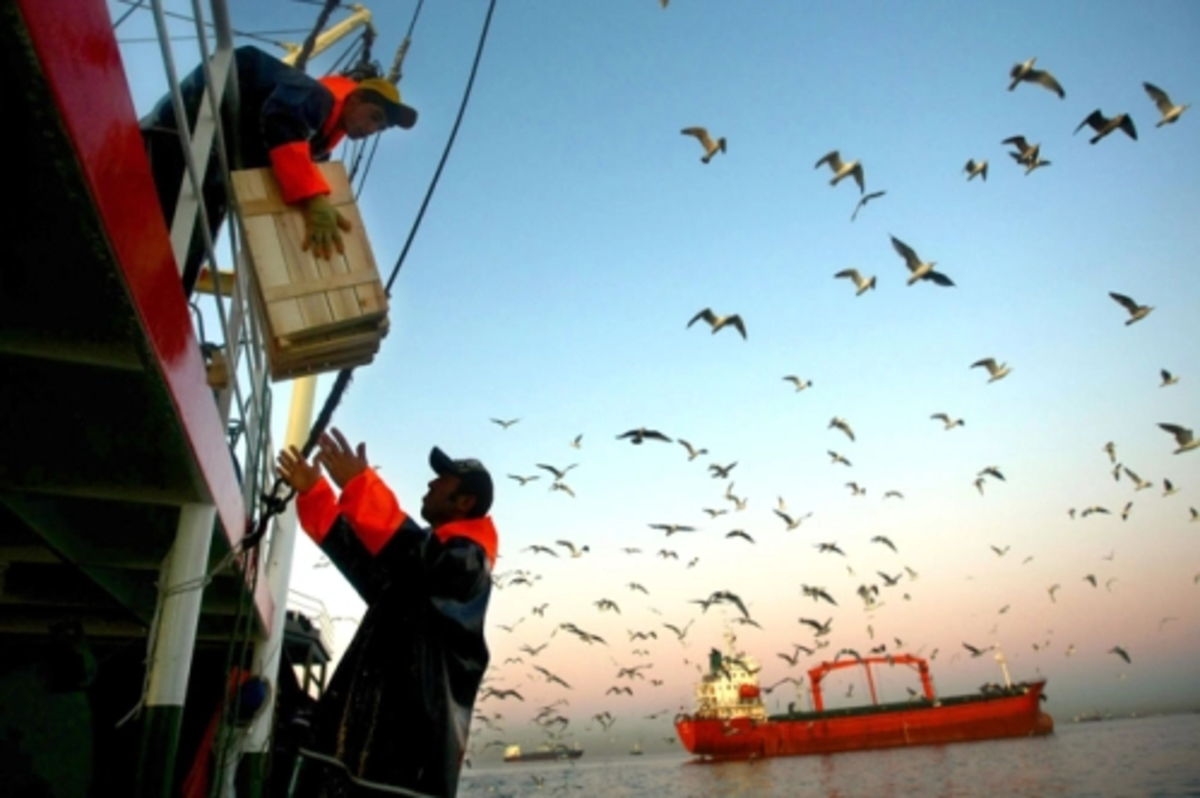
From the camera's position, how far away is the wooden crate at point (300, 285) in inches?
110

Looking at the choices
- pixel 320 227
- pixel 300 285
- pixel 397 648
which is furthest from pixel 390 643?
pixel 320 227

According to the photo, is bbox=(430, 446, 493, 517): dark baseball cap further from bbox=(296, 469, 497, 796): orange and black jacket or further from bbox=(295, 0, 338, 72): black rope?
bbox=(295, 0, 338, 72): black rope

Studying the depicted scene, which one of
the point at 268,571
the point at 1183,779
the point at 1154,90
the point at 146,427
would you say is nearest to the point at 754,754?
the point at 1183,779

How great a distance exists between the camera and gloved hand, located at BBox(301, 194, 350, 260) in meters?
2.91

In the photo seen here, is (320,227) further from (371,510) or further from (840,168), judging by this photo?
(840,168)

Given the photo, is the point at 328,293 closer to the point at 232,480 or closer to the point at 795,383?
the point at 232,480

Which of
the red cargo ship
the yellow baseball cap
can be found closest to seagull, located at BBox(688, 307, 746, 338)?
the yellow baseball cap

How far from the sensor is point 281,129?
9.68 ft

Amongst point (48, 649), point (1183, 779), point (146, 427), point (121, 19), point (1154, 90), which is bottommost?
point (1183, 779)

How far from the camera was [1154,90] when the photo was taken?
1298 centimetres

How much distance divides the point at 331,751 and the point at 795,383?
19.1 m

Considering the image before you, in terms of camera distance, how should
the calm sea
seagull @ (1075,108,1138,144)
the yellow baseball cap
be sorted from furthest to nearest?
the calm sea
seagull @ (1075,108,1138,144)
the yellow baseball cap

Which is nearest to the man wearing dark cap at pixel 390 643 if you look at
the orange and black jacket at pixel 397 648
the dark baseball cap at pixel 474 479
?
the orange and black jacket at pixel 397 648

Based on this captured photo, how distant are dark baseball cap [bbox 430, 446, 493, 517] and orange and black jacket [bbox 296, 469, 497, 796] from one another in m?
0.31
